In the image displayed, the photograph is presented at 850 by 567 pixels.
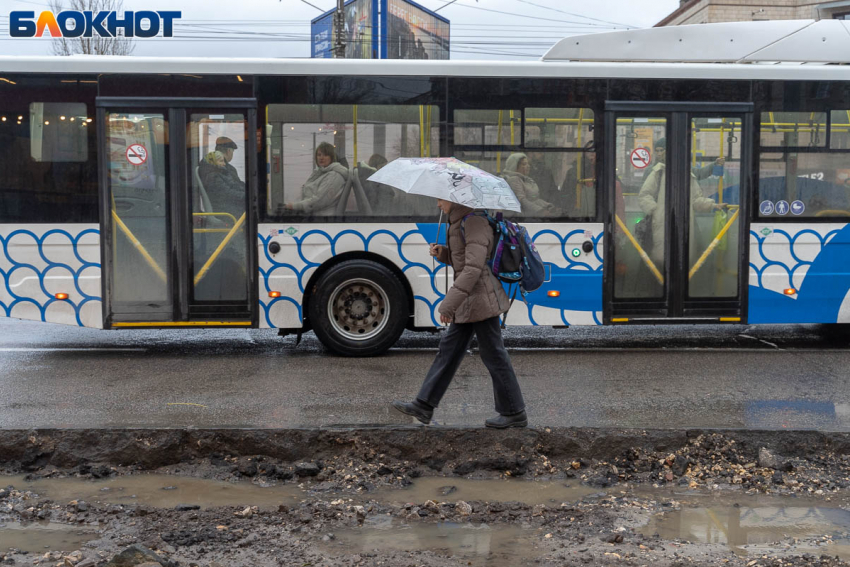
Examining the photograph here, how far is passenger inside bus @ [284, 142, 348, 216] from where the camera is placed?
934 centimetres

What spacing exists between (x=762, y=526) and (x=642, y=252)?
5.14m

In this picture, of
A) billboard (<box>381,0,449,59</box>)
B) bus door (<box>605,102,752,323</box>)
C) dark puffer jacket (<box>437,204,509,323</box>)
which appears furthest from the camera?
billboard (<box>381,0,449,59</box>)

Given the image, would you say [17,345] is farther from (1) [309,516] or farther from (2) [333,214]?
(1) [309,516]

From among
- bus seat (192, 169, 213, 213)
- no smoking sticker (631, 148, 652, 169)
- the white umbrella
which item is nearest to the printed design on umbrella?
the white umbrella

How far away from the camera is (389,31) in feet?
173

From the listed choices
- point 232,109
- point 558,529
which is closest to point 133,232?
point 232,109

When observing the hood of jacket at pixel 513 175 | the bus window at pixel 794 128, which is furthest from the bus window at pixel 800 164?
the hood of jacket at pixel 513 175

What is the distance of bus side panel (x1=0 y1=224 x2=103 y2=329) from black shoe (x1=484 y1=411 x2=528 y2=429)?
15.5ft

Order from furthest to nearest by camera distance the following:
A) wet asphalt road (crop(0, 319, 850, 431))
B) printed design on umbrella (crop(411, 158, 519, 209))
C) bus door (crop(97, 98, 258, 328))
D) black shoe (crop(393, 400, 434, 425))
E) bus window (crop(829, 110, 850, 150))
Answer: bus window (crop(829, 110, 850, 150)) → bus door (crop(97, 98, 258, 328)) → wet asphalt road (crop(0, 319, 850, 431)) → black shoe (crop(393, 400, 434, 425)) → printed design on umbrella (crop(411, 158, 519, 209))

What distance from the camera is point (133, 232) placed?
9.28 m

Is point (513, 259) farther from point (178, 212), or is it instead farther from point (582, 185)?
point (178, 212)

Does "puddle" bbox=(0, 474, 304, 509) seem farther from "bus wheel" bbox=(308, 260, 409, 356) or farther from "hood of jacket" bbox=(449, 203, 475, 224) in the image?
"bus wheel" bbox=(308, 260, 409, 356)

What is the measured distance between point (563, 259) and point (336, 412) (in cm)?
356

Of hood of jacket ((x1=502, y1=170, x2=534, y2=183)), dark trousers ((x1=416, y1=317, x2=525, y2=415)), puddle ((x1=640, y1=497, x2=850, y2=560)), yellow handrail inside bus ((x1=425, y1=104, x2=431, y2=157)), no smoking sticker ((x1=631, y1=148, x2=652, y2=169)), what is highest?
yellow handrail inside bus ((x1=425, y1=104, x2=431, y2=157))
